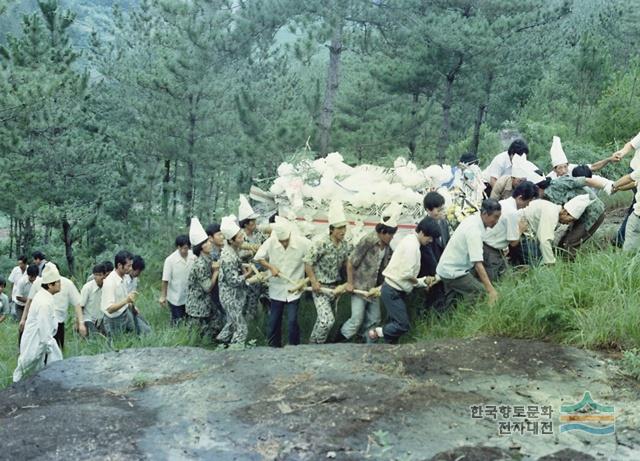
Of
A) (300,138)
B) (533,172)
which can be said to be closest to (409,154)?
(300,138)

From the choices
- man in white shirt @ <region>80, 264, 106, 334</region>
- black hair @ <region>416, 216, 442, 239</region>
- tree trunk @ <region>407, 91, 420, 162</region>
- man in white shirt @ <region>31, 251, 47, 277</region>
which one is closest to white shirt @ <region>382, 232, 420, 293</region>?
black hair @ <region>416, 216, 442, 239</region>

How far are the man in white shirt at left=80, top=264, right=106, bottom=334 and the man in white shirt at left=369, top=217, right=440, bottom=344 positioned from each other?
9.98ft

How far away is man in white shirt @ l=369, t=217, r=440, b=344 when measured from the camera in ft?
A: 21.1

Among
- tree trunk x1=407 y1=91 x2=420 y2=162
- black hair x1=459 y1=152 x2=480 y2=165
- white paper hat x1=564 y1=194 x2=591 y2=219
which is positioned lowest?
white paper hat x1=564 y1=194 x2=591 y2=219

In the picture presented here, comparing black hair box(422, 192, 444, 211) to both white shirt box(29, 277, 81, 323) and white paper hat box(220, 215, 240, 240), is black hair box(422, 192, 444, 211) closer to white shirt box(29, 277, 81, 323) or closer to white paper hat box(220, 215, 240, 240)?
white paper hat box(220, 215, 240, 240)

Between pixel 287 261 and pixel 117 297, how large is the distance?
70.2 inches

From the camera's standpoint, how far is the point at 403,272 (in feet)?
21.2

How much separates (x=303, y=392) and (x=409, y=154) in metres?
16.7

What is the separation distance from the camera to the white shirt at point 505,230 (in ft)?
21.4

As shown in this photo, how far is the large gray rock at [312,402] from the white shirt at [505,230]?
1206 mm

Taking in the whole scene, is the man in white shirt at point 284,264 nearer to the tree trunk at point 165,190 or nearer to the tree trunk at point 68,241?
the tree trunk at point 165,190

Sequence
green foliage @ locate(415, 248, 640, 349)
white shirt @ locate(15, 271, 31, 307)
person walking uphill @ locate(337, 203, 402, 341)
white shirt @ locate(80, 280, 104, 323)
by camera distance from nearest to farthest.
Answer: green foliage @ locate(415, 248, 640, 349)
person walking uphill @ locate(337, 203, 402, 341)
white shirt @ locate(80, 280, 104, 323)
white shirt @ locate(15, 271, 31, 307)

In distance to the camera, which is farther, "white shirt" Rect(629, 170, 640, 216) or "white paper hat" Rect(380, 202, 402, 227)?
"white paper hat" Rect(380, 202, 402, 227)

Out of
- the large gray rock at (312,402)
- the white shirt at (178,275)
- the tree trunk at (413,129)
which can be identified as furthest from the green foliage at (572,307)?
the tree trunk at (413,129)
